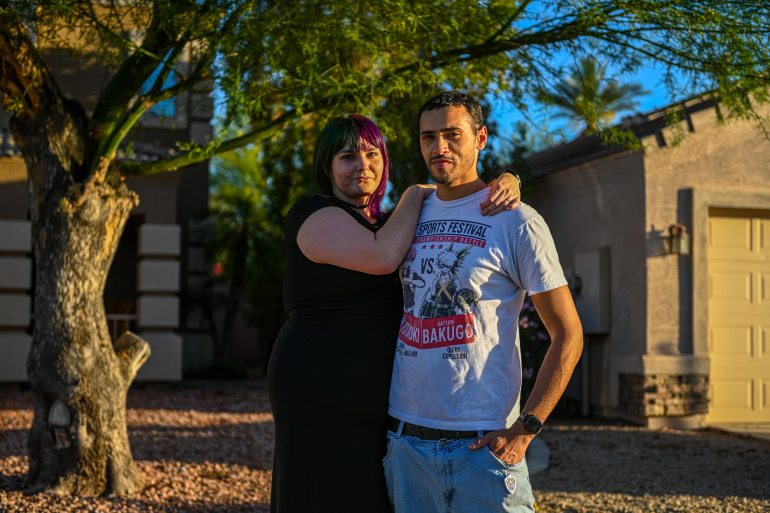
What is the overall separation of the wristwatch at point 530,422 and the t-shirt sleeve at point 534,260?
361 mm

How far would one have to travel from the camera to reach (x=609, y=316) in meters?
11.7

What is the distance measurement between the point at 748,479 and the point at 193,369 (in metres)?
11.3

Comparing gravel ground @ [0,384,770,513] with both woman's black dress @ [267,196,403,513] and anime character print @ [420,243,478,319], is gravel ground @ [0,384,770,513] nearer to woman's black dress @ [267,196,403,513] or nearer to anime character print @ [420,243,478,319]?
woman's black dress @ [267,196,403,513]

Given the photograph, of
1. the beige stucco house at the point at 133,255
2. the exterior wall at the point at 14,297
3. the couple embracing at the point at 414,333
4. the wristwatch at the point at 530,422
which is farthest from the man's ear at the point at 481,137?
the exterior wall at the point at 14,297

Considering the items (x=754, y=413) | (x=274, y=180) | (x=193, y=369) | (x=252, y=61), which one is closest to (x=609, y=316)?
(x=754, y=413)

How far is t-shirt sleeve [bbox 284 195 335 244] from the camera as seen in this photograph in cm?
321

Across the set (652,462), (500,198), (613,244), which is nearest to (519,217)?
(500,198)

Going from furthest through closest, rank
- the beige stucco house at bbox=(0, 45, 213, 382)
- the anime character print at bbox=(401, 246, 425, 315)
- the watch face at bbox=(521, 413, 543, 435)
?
the beige stucco house at bbox=(0, 45, 213, 382), the anime character print at bbox=(401, 246, 425, 315), the watch face at bbox=(521, 413, 543, 435)

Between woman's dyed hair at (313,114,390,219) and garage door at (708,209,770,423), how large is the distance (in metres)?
8.69

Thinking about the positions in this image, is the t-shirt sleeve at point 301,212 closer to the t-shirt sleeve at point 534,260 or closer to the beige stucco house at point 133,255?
the t-shirt sleeve at point 534,260

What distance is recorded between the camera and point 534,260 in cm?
281

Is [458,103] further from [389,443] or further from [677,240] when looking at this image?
[677,240]

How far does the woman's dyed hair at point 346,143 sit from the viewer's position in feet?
10.8

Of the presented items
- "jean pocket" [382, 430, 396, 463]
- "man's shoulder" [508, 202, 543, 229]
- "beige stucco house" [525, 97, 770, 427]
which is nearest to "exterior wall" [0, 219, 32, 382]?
"beige stucco house" [525, 97, 770, 427]
